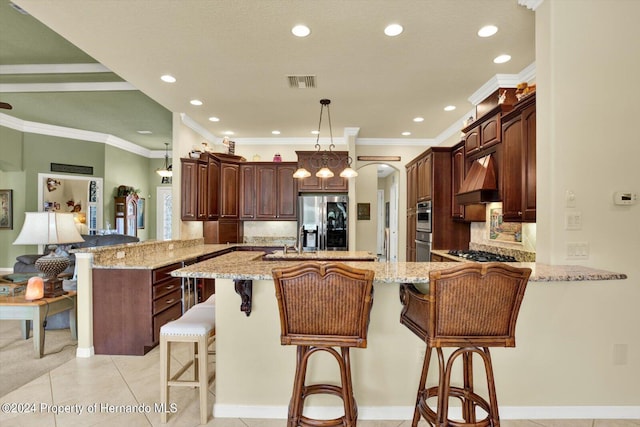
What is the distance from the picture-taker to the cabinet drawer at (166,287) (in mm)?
3149

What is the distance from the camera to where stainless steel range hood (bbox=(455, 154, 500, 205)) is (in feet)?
11.1

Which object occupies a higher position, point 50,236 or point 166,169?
point 166,169

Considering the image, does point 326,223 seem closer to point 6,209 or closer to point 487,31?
point 487,31

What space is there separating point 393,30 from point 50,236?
3518 millimetres

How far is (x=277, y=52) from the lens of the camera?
303 cm

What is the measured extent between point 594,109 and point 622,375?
1.75 meters

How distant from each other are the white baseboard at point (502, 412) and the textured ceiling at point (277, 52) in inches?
111

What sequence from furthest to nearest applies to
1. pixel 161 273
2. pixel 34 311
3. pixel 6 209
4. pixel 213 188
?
pixel 6 209 → pixel 213 188 → pixel 161 273 → pixel 34 311

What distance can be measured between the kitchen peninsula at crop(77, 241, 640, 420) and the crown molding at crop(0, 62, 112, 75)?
3.82m

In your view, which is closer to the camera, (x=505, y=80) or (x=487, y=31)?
(x=487, y=31)

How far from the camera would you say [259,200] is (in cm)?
602

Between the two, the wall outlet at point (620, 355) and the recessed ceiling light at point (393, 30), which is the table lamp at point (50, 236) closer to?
the recessed ceiling light at point (393, 30)

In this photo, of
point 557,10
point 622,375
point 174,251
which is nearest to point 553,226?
point 622,375

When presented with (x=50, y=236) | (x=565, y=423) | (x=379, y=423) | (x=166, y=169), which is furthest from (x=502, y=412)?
(x=166, y=169)
